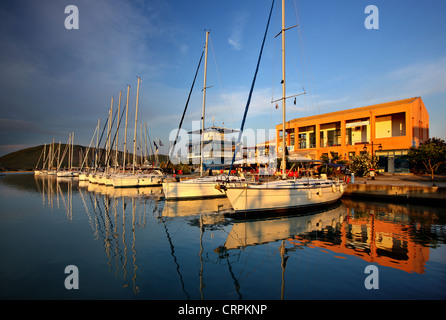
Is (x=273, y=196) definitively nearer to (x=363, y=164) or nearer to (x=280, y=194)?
(x=280, y=194)

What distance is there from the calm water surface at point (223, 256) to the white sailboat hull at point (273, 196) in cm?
91

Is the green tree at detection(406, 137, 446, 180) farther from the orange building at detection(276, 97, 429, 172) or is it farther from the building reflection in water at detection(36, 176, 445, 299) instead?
the building reflection in water at detection(36, 176, 445, 299)

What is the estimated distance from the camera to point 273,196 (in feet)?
48.4

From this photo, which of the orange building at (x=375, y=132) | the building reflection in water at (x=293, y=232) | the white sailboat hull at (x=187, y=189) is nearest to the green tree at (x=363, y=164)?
the orange building at (x=375, y=132)

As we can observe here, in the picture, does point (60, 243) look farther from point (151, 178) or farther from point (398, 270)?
point (151, 178)

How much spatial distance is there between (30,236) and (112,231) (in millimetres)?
3784

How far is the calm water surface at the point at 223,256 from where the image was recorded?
6227 millimetres

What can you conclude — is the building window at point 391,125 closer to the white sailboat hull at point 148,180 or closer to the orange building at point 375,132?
the orange building at point 375,132

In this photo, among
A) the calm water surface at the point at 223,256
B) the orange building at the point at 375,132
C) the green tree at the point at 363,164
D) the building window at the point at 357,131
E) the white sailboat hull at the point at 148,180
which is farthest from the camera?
the building window at the point at 357,131

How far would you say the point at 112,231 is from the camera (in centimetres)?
1223

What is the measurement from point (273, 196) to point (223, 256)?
6.94 meters

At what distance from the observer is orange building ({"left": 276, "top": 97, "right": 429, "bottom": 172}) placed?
109 feet

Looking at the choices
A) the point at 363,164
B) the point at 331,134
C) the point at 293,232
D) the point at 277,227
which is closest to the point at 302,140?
the point at 331,134

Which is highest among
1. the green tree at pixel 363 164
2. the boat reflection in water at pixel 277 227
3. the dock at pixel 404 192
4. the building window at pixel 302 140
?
the building window at pixel 302 140
